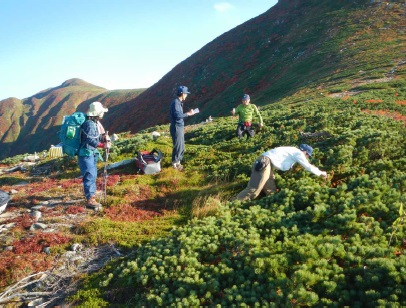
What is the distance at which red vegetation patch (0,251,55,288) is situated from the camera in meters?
6.68

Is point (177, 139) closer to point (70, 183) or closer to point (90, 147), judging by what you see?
point (90, 147)

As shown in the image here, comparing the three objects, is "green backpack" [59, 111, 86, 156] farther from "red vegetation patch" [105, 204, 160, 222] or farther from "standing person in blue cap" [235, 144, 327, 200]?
"standing person in blue cap" [235, 144, 327, 200]

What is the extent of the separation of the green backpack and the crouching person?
0.42 ft

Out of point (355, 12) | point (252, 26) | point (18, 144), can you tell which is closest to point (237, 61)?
point (252, 26)

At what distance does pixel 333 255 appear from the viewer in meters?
5.14

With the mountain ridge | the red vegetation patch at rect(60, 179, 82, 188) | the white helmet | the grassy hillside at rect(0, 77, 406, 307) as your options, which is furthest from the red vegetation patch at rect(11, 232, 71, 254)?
the mountain ridge

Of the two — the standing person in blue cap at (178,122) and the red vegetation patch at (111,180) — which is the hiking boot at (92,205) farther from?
the standing person in blue cap at (178,122)

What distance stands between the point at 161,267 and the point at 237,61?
5980 cm

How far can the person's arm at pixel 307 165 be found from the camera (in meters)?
7.78

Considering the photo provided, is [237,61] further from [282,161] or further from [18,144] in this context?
[18,144]

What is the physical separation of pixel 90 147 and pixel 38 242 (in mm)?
2989

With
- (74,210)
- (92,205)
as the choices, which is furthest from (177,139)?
(74,210)

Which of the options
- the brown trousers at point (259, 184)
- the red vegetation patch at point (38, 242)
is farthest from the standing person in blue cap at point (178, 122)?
A: the red vegetation patch at point (38, 242)

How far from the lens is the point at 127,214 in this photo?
942cm
